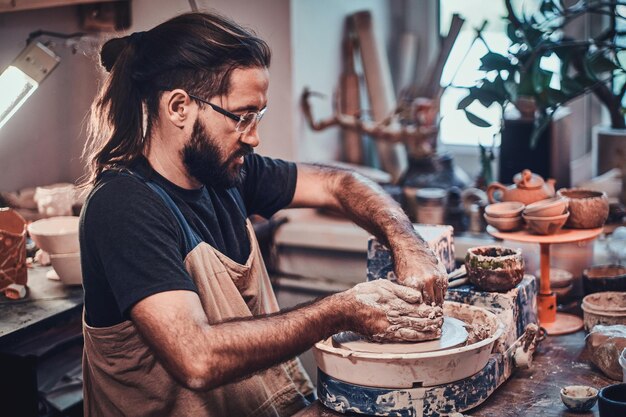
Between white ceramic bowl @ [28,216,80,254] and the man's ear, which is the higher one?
the man's ear

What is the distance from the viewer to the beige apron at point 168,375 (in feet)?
7.19

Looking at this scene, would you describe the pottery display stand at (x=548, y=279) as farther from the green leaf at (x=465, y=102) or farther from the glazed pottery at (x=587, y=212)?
the green leaf at (x=465, y=102)

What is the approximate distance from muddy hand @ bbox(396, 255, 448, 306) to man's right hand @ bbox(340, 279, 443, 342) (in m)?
0.09

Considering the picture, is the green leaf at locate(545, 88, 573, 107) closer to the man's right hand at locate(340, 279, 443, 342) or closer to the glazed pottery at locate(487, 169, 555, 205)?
the glazed pottery at locate(487, 169, 555, 205)

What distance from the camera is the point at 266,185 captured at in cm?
277

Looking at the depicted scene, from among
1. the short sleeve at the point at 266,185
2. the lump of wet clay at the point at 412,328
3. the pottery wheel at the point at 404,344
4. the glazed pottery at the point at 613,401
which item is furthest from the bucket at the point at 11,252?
the glazed pottery at the point at 613,401

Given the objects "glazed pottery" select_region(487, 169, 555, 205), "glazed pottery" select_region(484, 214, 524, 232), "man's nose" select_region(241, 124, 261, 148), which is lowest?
"glazed pottery" select_region(484, 214, 524, 232)

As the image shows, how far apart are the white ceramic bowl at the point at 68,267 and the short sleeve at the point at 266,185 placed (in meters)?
0.79

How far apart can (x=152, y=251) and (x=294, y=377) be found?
86 centimetres

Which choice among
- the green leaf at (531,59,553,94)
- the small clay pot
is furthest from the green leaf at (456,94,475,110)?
the small clay pot

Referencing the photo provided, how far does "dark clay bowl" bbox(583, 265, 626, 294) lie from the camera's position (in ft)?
9.07

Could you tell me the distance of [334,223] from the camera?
4375mm

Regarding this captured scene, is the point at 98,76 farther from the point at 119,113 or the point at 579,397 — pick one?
the point at 579,397

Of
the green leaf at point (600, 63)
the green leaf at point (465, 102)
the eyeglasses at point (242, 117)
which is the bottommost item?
the eyeglasses at point (242, 117)
